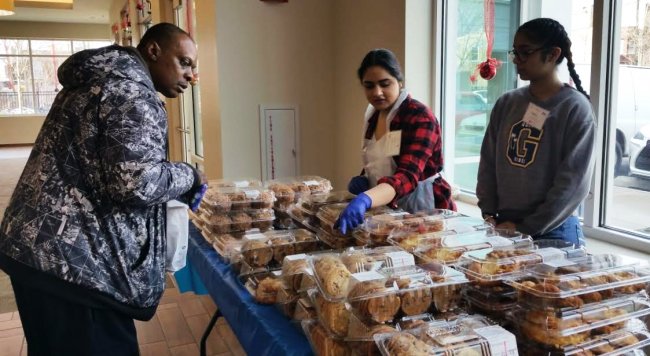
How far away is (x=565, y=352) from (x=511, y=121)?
0.95m

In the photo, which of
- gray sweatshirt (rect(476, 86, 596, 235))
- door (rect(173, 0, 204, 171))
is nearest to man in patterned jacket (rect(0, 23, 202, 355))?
gray sweatshirt (rect(476, 86, 596, 235))

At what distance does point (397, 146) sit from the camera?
5.65ft

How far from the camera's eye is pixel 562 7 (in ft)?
7.59

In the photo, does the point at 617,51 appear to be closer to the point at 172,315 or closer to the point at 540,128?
the point at 540,128

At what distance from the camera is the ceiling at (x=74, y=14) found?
10586 mm

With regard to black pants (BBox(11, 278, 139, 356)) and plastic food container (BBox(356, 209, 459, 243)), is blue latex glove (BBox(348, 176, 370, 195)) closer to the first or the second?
plastic food container (BBox(356, 209, 459, 243))

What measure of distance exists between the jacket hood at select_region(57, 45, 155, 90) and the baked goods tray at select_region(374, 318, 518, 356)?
0.82 m

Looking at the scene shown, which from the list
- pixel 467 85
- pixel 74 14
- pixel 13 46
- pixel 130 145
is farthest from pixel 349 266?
pixel 13 46

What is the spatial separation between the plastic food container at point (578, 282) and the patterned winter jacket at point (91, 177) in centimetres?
84

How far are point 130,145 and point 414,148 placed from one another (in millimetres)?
882

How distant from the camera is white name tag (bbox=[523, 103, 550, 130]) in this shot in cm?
157

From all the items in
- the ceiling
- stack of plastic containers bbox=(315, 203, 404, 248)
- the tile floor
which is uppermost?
the ceiling

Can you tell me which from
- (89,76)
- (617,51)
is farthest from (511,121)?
(89,76)

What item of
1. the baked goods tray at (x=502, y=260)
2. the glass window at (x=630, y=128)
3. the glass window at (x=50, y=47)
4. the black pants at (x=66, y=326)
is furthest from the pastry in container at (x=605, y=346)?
the glass window at (x=50, y=47)
